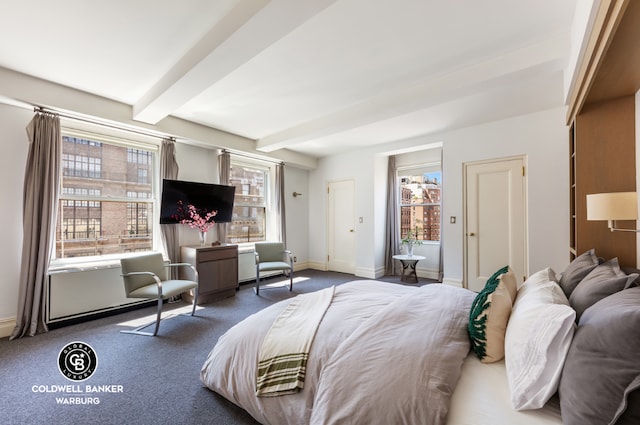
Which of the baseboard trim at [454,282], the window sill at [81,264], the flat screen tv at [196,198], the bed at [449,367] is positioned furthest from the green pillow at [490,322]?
the window sill at [81,264]

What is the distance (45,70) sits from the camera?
2.67 meters

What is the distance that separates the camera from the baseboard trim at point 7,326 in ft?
9.23

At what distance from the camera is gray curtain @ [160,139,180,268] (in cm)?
398

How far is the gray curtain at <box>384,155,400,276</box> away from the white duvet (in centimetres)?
372

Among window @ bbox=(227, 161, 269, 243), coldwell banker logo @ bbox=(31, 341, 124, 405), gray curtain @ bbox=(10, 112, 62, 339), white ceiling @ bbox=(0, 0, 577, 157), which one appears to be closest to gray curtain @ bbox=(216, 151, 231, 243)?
window @ bbox=(227, 161, 269, 243)

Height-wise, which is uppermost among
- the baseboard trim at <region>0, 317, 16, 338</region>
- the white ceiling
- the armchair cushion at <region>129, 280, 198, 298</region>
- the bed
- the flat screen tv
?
the white ceiling

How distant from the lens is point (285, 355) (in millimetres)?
1480

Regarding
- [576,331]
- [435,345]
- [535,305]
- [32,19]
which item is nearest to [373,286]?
[435,345]

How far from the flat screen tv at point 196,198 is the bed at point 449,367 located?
2.80 metres

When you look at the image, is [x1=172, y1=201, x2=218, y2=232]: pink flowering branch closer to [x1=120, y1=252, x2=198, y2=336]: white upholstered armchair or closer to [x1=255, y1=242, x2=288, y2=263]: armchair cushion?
[x1=120, y1=252, x2=198, y2=336]: white upholstered armchair

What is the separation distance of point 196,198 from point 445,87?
3.63 meters

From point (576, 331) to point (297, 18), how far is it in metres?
2.21

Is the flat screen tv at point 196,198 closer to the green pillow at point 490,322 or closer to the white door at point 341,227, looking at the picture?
the white door at point 341,227

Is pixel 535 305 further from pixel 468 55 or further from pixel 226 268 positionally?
pixel 226 268
